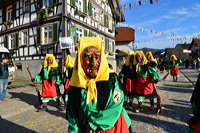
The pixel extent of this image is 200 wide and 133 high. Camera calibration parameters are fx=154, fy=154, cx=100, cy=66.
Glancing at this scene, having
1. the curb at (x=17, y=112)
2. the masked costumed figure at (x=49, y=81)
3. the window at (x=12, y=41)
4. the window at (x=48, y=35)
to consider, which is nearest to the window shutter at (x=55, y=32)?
the window at (x=48, y=35)

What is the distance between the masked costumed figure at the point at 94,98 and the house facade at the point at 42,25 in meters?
9.89

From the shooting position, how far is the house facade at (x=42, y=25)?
11750 millimetres

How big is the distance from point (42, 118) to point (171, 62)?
33.2ft

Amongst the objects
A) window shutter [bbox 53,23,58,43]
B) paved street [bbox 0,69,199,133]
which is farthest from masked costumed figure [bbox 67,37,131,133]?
window shutter [bbox 53,23,58,43]

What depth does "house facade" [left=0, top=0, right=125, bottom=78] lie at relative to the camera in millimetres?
11750

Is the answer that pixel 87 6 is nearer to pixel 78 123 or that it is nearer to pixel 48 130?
pixel 48 130

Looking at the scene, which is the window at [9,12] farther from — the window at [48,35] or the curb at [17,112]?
the curb at [17,112]

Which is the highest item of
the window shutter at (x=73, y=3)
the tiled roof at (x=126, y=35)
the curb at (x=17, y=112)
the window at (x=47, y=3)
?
the tiled roof at (x=126, y=35)

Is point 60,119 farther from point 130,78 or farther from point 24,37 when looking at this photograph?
point 24,37

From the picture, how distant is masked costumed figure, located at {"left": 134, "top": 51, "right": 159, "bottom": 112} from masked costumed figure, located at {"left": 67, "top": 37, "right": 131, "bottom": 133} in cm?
306

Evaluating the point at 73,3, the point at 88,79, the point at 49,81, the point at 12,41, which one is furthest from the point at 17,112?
the point at 12,41

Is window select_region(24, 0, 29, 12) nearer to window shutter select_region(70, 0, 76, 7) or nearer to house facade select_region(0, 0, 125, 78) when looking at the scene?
house facade select_region(0, 0, 125, 78)

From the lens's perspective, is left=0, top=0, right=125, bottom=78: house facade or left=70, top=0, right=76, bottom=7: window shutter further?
left=70, top=0, right=76, bottom=7: window shutter

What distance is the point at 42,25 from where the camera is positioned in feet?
41.5
